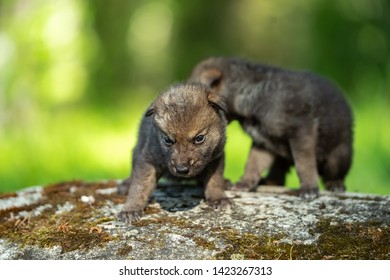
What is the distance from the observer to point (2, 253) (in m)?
4.50

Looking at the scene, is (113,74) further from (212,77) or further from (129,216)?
(129,216)

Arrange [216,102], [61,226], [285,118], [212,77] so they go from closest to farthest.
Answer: [61,226]
[216,102]
[285,118]
[212,77]

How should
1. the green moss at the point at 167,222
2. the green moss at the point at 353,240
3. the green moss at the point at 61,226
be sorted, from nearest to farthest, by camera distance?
the green moss at the point at 353,240 < the green moss at the point at 61,226 < the green moss at the point at 167,222

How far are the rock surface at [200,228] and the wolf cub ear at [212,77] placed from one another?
1517mm

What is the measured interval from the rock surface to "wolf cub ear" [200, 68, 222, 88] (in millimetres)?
1517

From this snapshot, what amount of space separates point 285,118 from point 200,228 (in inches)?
84.9

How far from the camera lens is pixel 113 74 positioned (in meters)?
15.6

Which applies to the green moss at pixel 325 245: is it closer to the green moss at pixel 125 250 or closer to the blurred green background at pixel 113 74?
the green moss at pixel 125 250

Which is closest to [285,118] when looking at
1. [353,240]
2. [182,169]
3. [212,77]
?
[212,77]

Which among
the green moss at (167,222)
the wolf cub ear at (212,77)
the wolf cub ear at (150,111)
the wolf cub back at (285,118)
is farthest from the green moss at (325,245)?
the wolf cub ear at (212,77)

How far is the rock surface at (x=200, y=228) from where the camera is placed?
430 centimetres
